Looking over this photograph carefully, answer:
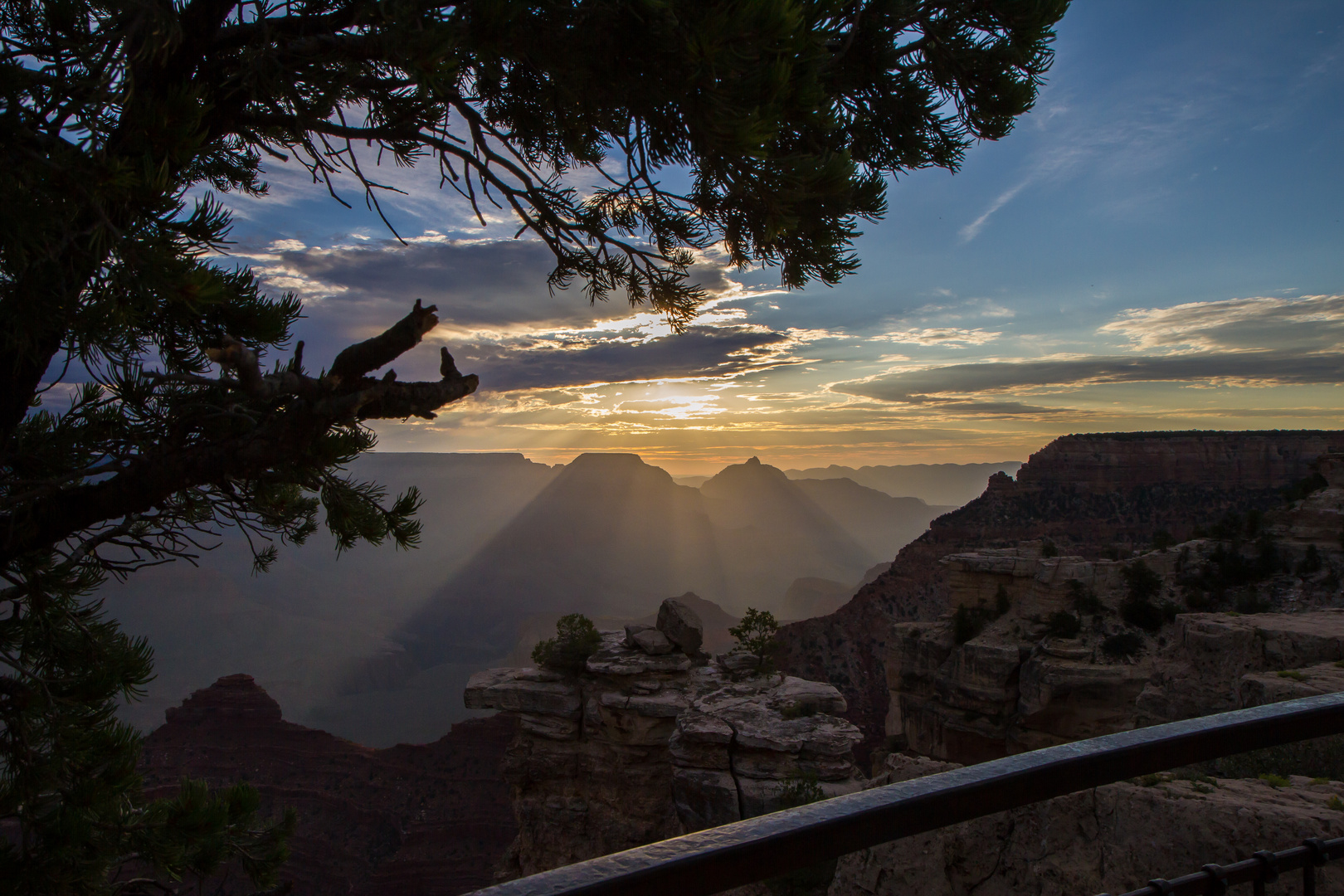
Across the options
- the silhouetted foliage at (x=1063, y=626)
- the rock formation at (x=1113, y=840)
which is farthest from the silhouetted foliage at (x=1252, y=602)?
the rock formation at (x=1113, y=840)

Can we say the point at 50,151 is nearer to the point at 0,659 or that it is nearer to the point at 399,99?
the point at 399,99

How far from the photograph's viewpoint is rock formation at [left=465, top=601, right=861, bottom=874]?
13.3 metres

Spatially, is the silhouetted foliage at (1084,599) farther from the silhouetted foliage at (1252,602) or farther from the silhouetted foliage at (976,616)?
the silhouetted foliage at (1252,602)

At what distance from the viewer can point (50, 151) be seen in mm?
2340

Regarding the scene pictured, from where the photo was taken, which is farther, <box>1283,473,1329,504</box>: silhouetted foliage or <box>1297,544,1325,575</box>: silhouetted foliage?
<box>1283,473,1329,504</box>: silhouetted foliage

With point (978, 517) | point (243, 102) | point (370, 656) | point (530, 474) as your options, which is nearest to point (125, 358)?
point (243, 102)

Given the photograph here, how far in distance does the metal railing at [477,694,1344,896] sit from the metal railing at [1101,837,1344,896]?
0.04m

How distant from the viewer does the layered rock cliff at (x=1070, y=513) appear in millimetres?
33969

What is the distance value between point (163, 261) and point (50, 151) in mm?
676

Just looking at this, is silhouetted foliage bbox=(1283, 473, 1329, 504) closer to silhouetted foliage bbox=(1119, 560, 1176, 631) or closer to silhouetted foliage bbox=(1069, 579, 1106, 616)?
silhouetted foliage bbox=(1119, 560, 1176, 631)

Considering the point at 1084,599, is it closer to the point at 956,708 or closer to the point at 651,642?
the point at 956,708

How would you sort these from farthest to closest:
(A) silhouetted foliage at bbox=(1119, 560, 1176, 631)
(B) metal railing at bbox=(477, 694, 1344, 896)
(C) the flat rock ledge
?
(A) silhouetted foliage at bbox=(1119, 560, 1176, 631) < (C) the flat rock ledge < (B) metal railing at bbox=(477, 694, 1344, 896)

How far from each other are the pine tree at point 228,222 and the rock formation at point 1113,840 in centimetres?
350

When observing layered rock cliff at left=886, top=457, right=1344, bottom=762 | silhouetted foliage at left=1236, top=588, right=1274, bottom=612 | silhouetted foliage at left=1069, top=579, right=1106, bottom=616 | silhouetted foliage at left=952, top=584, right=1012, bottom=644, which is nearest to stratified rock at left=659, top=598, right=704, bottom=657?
Result: layered rock cliff at left=886, top=457, right=1344, bottom=762
